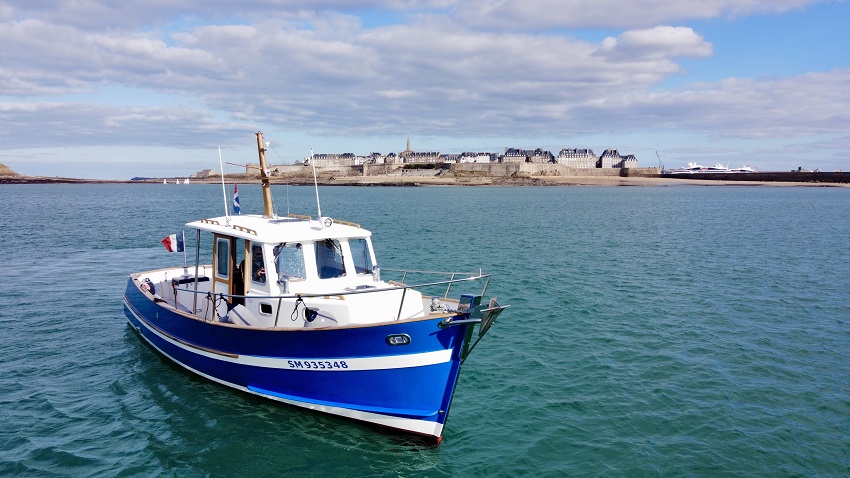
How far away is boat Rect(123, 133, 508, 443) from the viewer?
10461mm

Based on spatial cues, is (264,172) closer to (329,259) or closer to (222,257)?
(222,257)

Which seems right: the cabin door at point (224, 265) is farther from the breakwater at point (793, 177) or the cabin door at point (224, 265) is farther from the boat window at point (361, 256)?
the breakwater at point (793, 177)

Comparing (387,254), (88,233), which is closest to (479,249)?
(387,254)

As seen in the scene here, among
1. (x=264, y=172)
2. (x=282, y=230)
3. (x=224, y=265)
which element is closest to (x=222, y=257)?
(x=224, y=265)

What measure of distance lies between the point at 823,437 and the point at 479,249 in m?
24.3

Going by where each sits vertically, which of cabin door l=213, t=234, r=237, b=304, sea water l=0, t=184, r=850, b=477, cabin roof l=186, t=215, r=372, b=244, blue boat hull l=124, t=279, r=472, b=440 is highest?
cabin roof l=186, t=215, r=372, b=244

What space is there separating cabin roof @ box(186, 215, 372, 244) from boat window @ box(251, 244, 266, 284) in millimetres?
304

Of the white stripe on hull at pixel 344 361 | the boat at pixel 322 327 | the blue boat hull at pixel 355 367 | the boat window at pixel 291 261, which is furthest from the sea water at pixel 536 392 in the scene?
the boat window at pixel 291 261

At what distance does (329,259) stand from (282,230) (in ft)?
4.16

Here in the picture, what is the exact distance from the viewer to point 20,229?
148ft

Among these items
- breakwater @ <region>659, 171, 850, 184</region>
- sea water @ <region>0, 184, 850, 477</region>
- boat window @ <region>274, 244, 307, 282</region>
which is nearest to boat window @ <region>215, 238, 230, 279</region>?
boat window @ <region>274, 244, 307, 282</region>

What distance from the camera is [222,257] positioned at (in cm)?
1350

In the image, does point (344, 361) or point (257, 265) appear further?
point (257, 265)

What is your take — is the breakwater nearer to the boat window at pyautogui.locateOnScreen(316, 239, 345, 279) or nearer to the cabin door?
the boat window at pyautogui.locateOnScreen(316, 239, 345, 279)
